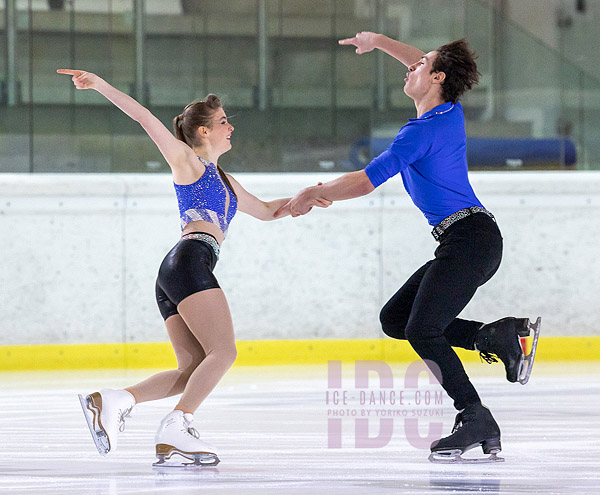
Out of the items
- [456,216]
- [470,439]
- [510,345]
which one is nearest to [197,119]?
[456,216]

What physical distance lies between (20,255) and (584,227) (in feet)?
12.6

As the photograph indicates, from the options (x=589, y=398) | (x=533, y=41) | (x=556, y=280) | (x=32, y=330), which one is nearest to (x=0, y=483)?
(x=589, y=398)

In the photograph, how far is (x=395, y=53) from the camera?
3.74 m

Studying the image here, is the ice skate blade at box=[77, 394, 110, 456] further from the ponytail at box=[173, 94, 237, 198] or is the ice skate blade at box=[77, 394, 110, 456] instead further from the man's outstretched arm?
the man's outstretched arm

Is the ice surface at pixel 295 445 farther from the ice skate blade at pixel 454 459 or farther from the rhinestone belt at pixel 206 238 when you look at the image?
the rhinestone belt at pixel 206 238

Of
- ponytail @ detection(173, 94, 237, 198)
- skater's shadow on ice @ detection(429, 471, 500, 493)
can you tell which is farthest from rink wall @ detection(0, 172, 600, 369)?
Answer: skater's shadow on ice @ detection(429, 471, 500, 493)

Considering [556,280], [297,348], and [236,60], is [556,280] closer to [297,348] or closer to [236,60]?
[297,348]

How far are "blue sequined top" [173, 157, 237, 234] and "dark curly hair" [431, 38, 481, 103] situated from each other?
81 centimetres

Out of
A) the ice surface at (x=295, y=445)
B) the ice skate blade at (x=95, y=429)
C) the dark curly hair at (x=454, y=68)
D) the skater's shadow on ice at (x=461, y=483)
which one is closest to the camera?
the skater's shadow on ice at (x=461, y=483)

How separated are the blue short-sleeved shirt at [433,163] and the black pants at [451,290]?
85 millimetres

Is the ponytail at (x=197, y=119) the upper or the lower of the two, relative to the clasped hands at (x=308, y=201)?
upper

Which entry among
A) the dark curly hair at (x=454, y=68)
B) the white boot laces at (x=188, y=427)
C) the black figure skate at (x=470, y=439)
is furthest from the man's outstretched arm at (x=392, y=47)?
the white boot laces at (x=188, y=427)

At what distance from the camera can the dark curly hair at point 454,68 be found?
315cm
